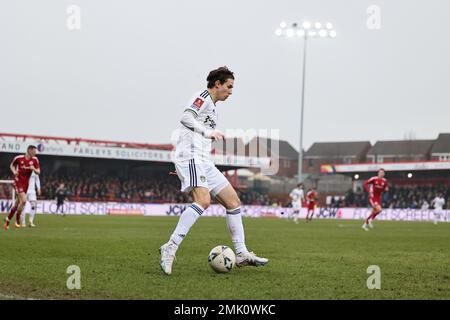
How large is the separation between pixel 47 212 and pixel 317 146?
88731 millimetres

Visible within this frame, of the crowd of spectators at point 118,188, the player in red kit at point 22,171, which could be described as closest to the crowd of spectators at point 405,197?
the crowd of spectators at point 118,188

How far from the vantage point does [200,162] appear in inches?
359

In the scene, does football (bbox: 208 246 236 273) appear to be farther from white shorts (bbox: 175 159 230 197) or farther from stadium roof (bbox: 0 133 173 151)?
stadium roof (bbox: 0 133 173 151)

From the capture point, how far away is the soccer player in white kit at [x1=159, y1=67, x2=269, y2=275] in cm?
898

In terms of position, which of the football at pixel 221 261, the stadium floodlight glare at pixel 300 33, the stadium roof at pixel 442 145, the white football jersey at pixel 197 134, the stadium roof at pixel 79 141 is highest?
the stadium floodlight glare at pixel 300 33

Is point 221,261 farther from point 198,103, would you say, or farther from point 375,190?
point 375,190

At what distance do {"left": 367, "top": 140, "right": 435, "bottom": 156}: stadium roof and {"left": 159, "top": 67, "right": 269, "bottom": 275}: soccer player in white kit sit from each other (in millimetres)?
102022

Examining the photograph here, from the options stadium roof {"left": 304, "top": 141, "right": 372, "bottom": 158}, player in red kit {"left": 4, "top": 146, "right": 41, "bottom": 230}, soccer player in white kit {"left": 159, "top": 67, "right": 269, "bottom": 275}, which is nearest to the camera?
soccer player in white kit {"left": 159, "top": 67, "right": 269, "bottom": 275}

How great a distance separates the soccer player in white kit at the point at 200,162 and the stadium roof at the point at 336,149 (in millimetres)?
116679

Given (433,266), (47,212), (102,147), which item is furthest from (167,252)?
(102,147)

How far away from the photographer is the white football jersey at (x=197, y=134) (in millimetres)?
9078

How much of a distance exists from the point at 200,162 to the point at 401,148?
361 ft

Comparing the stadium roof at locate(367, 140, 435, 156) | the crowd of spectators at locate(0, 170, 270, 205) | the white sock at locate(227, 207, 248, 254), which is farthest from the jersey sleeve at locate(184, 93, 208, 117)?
the stadium roof at locate(367, 140, 435, 156)

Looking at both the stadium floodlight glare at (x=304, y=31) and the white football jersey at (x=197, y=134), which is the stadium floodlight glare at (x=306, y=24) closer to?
the stadium floodlight glare at (x=304, y=31)
